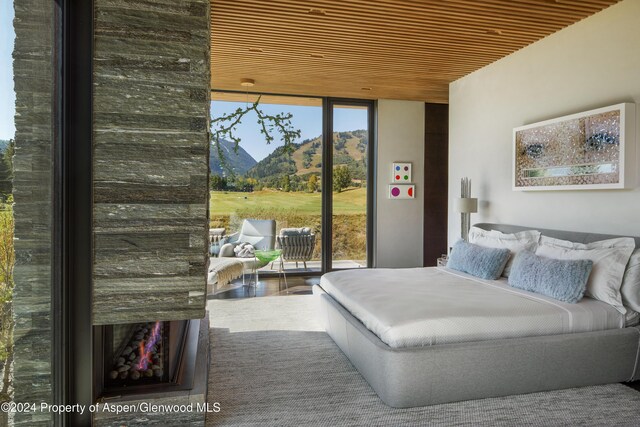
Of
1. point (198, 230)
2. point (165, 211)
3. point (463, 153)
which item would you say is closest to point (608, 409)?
point (198, 230)

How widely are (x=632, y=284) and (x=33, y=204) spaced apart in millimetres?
3523

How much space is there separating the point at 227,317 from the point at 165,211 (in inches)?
101

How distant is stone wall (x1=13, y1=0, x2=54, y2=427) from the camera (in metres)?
1.51

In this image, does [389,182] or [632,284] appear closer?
[632,284]

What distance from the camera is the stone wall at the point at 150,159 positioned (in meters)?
1.95

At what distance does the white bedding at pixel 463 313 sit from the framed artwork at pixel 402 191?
11.4ft

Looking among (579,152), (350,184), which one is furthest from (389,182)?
(579,152)

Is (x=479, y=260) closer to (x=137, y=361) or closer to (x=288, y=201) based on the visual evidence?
(x=137, y=361)

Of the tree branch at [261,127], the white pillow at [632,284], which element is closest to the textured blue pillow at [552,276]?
the white pillow at [632,284]

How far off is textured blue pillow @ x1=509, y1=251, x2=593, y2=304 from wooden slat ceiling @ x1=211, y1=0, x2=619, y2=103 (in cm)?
211

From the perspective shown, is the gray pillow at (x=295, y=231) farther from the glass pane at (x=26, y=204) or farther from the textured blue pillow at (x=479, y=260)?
the glass pane at (x=26, y=204)

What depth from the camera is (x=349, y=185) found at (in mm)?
6816

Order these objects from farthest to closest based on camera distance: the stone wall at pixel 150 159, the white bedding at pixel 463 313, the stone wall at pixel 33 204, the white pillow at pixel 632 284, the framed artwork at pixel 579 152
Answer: the framed artwork at pixel 579 152 → the white pillow at pixel 632 284 → the white bedding at pixel 463 313 → the stone wall at pixel 150 159 → the stone wall at pixel 33 204

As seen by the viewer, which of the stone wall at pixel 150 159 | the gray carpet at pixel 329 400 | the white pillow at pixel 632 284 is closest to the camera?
the stone wall at pixel 150 159
